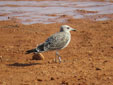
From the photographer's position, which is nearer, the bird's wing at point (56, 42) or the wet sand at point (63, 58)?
the wet sand at point (63, 58)

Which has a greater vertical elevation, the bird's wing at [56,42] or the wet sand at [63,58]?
the bird's wing at [56,42]

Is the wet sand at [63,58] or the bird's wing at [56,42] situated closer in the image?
the wet sand at [63,58]

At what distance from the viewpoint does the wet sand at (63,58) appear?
682cm

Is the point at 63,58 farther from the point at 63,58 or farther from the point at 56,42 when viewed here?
the point at 56,42

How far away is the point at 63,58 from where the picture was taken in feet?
31.4

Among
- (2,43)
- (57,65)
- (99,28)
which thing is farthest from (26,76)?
(99,28)

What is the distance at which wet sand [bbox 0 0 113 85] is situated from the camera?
6.82 m

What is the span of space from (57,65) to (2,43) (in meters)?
4.91

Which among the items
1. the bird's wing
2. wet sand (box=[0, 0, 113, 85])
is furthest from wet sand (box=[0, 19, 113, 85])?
the bird's wing

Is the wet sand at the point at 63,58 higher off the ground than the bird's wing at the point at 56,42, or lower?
lower

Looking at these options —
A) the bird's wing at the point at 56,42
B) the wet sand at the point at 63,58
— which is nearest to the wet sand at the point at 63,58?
the wet sand at the point at 63,58

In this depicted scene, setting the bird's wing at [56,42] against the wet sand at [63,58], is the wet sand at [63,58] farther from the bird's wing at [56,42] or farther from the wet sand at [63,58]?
the bird's wing at [56,42]

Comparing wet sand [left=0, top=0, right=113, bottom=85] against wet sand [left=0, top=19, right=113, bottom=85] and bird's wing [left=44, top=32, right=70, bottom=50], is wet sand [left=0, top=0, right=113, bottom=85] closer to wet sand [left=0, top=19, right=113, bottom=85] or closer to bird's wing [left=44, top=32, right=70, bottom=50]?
wet sand [left=0, top=19, right=113, bottom=85]

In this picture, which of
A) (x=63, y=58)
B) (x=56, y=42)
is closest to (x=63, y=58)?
(x=63, y=58)
